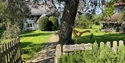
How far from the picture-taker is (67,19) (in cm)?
1307

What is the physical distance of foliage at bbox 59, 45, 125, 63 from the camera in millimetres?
4605

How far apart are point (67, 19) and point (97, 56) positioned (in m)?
8.52

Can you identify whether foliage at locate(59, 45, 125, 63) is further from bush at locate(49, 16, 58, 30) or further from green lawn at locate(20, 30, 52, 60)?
bush at locate(49, 16, 58, 30)

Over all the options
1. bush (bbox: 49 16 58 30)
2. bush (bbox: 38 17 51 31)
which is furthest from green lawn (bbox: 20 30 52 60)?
bush (bbox: 49 16 58 30)

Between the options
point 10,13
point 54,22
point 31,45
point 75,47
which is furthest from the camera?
point 54,22

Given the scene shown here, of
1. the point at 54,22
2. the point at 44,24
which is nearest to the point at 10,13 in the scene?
the point at 44,24

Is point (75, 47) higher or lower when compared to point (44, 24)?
higher

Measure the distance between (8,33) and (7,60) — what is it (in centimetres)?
1376

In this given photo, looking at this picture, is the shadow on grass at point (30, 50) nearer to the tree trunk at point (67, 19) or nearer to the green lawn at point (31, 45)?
the green lawn at point (31, 45)

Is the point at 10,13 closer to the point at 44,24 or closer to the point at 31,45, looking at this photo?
the point at 31,45

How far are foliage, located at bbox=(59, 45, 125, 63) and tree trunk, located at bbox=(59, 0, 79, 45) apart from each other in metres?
8.35

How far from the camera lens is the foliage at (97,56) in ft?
15.1

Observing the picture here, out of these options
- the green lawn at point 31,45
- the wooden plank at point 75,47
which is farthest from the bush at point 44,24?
the wooden plank at point 75,47

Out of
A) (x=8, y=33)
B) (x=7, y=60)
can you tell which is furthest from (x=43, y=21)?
(x=7, y=60)
